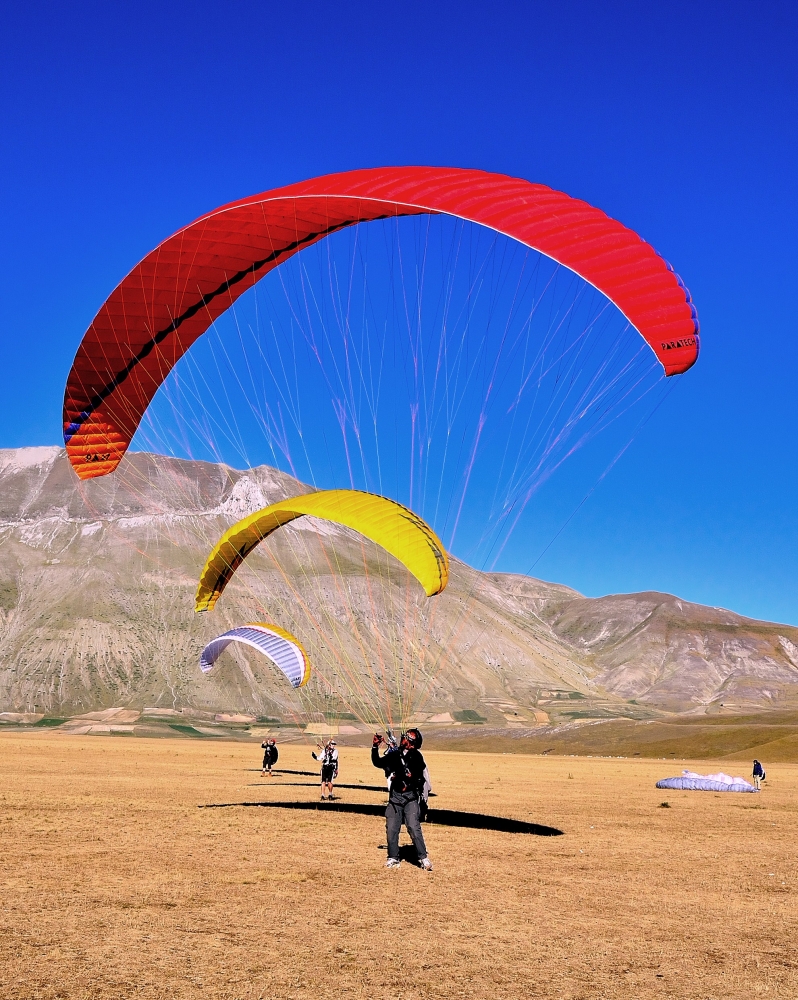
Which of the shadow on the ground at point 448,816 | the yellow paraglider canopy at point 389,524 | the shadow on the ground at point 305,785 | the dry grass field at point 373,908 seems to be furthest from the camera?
the shadow on the ground at point 305,785

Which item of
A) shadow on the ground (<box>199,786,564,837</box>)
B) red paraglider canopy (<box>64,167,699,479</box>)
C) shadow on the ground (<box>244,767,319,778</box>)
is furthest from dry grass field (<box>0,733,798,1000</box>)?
Answer: shadow on the ground (<box>244,767,319,778</box>)

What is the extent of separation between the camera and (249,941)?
7.07 m

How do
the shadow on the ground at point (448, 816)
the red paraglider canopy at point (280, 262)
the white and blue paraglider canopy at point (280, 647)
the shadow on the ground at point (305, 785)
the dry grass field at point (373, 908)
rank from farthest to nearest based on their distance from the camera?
the white and blue paraglider canopy at point (280, 647)
the shadow on the ground at point (305, 785)
the shadow on the ground at point (448, 816)
the red paraglider canopy at point (280, 262)
the dry grass field at point (373, 908)

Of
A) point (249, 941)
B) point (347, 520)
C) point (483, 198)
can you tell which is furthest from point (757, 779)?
point (249, 941)

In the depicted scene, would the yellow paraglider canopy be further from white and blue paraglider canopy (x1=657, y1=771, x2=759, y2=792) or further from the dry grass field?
white and blue paraglider canopy (x1=657, y1=771, x2=759, y2=792)

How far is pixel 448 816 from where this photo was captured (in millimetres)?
17250

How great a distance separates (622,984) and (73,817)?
11187 mm

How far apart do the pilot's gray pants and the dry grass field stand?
27 centimetres

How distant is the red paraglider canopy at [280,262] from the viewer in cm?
1088

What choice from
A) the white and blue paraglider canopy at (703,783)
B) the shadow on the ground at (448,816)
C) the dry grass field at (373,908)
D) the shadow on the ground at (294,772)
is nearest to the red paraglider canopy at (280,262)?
the dry grass field at (373,908)

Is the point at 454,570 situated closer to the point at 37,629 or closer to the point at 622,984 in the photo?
the point at 37,629

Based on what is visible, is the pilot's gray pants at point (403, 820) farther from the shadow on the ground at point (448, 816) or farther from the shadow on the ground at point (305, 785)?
the shadow on the ground at point (305, 785)

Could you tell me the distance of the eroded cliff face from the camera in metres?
106

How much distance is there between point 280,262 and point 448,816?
10461 mm
